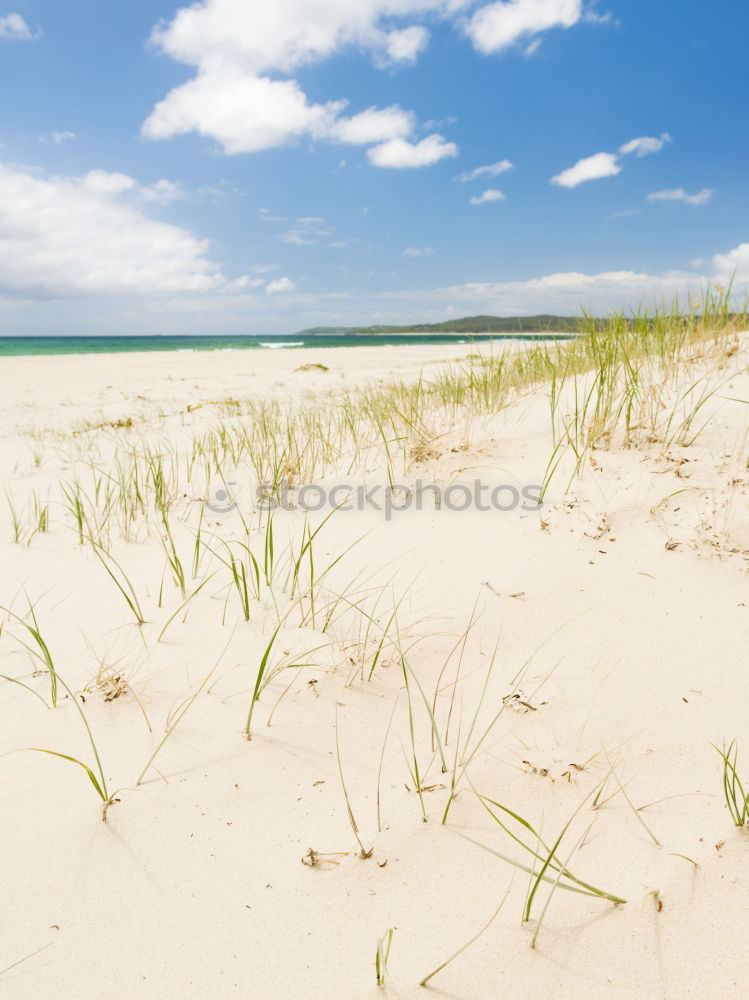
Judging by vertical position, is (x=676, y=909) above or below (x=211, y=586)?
below

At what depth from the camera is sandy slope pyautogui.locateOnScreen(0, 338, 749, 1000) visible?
789mm

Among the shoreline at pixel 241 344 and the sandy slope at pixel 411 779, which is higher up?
the shoreline at pixel 241 344

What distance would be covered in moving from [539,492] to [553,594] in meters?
0.72

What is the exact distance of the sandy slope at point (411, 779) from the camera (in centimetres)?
79

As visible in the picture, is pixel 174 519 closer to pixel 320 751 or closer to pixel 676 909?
pixel 320 751

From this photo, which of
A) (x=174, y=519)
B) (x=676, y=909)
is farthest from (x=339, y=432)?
(x=676, y=909)

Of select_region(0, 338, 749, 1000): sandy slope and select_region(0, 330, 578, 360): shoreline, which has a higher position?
select_region(0, 330, 578, 360): shoreline

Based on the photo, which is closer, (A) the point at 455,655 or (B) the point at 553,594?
(A) the point at 455,655

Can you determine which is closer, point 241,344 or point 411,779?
point 411,779

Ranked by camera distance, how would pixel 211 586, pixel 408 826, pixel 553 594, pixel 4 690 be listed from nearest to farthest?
pixel 408 826
pixel 4 690
pixel 553 594
pixel 211 586

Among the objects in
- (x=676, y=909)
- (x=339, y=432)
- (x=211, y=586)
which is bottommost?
(x=676, y=909)

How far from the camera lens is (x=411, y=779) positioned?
110 cm

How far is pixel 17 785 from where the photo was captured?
3.60 feet

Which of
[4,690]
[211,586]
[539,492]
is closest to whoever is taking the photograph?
[4,690]
